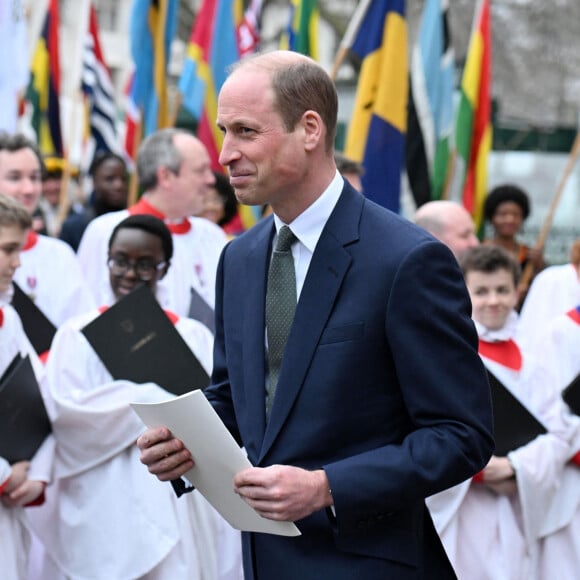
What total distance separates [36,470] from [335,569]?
8.79 ft

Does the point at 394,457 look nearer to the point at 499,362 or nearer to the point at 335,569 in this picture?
the point at 335,569

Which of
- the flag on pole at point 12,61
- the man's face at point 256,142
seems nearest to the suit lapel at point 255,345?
the man's face at point 256,142

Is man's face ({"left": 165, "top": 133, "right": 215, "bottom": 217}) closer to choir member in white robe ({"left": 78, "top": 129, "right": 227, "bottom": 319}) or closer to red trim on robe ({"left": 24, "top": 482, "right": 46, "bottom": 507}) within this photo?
choir member in white robe ({"left": 78, "top": 129, "right": 227, "bottom": 319})

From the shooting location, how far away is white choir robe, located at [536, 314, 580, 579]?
19.4 feet

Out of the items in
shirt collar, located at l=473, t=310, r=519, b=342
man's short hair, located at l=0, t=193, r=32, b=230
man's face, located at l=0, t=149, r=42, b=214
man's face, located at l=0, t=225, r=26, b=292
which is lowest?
shirt collar, located at l=473, t=310, r=519, b=342

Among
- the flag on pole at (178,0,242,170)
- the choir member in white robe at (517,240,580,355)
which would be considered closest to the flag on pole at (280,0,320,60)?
the flag on pole at (178,0,242,170)

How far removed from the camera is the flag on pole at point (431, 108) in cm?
986

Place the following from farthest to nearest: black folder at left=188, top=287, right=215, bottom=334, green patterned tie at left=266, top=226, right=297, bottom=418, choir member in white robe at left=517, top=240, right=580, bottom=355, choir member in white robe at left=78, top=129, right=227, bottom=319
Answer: choir member in white robe at left=517, top=240, right=580, bottom=355
choir member in white robe at left=78, top=129, right=227, bottom=319
black folder at left=188, top=287, right=215, bottom=334
green patterned tie at left=266, top=226, right=297, bottom=418

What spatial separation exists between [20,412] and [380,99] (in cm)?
483

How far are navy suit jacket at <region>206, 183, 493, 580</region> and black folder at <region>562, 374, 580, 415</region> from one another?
2.39 meters

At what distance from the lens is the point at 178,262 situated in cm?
756

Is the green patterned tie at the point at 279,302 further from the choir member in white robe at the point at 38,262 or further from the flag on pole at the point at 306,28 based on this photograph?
the flag on pole at the point at 306,28

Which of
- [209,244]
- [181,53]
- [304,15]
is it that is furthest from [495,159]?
[181,53]

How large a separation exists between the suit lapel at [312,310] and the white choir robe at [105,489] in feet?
8.03
